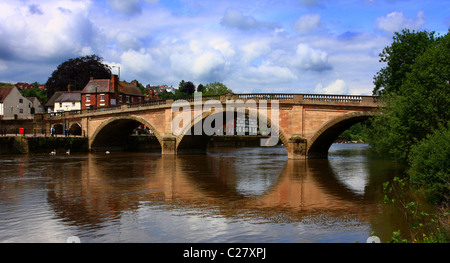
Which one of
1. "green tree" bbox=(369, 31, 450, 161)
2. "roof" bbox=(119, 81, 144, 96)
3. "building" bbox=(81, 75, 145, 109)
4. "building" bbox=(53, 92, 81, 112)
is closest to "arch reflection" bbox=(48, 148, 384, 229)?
"green tree" bbox=(369, 31, 450, 161)

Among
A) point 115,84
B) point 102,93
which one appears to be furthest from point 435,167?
point 102,93

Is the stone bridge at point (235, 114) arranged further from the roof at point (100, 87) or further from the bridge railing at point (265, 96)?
the roof at point (100, 87)

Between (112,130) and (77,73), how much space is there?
1411 inches

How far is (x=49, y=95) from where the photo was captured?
89.0m

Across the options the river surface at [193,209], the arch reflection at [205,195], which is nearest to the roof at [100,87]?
the arch reflection at [205,195]

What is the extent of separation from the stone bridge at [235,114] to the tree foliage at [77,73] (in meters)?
28.2

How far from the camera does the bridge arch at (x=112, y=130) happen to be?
49219mm

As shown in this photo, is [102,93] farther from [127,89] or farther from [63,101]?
[63,101]

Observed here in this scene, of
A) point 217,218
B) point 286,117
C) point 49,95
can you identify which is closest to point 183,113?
point 286,117

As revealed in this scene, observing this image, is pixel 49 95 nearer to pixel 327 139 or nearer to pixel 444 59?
pixel 327 139

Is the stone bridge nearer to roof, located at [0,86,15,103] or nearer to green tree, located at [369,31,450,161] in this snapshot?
green tree, located at [369,31,450,161]

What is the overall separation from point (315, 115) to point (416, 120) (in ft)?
46.1

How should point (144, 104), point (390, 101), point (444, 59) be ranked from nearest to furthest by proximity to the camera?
point (444, 59) → point (390, 101) → point (144, 104)
